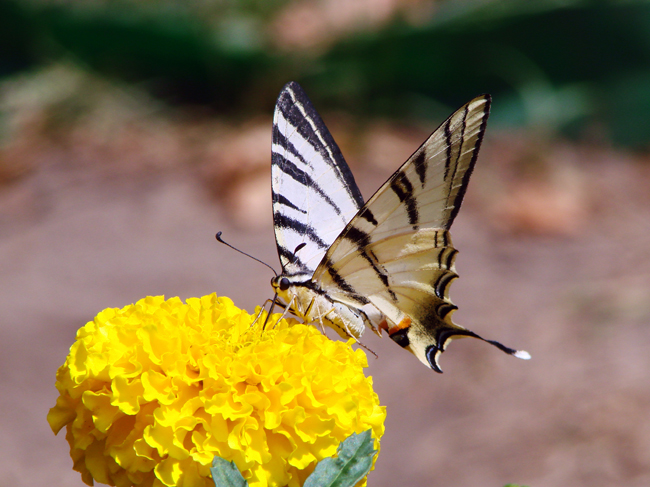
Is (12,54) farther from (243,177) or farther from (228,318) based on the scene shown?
(228,318)

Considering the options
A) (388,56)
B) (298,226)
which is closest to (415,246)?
(298,226)

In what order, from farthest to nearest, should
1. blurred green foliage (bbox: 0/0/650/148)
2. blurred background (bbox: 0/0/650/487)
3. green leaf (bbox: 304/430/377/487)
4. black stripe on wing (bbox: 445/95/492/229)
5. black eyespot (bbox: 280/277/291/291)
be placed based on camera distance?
blurred green foliage (bbox: 0/0/650/148)
blurred background (bbox: 0/0/650/487)
black eyespot (bbox: 280/277/291/291)
black stripe on wing (bbox: 445/95/492/229)
green leaf (bbox: 304/430/377/487)

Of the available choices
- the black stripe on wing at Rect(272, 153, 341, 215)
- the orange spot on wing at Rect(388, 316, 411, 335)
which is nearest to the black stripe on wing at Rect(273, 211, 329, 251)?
the black stripe on wing at Rect(272, 153, 341, 215)

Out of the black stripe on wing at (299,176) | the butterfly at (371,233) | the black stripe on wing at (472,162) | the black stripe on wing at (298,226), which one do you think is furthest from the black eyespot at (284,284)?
the black stripe on wing at (472,162)

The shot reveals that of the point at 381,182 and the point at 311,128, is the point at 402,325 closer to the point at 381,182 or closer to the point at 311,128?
the point at 311,128

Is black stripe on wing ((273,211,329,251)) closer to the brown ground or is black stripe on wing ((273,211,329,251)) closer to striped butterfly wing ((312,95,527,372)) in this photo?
striped butterfly wing ((312,95,527,372))

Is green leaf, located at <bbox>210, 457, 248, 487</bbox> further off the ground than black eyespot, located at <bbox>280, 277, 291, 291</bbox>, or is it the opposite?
black eyespot, located at <bbox>280, 277, 291, 291</bbox>
